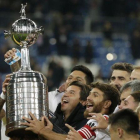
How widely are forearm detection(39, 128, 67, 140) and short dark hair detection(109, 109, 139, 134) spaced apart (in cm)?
47

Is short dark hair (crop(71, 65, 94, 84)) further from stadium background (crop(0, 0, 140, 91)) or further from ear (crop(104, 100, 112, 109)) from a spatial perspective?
stadium background (crop(0, 0, 140, 91))

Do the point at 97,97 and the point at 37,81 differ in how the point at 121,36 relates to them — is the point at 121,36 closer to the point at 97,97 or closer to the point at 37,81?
the point at 97,97

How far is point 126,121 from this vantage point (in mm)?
4301

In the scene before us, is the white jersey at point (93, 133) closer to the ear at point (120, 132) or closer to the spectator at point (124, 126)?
the spectator at point (124, 126)

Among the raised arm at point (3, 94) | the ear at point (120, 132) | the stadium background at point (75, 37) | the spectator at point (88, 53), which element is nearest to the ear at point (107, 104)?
the raised arm at point (3, 94)

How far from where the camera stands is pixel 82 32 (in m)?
13.5

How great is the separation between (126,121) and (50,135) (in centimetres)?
63

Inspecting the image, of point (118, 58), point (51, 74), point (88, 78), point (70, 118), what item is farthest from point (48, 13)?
point (70, 118)

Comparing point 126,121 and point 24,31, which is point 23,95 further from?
point 126,121

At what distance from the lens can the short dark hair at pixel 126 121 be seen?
13.9ft

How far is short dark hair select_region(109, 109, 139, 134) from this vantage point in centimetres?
423

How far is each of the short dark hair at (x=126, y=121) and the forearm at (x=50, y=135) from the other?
467 millimetres

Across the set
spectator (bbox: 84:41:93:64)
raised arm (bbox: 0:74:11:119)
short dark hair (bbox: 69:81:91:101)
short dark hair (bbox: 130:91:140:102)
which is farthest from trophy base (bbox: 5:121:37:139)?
spectator (bbox: 84:41:93:64)

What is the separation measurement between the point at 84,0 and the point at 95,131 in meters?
10.9
